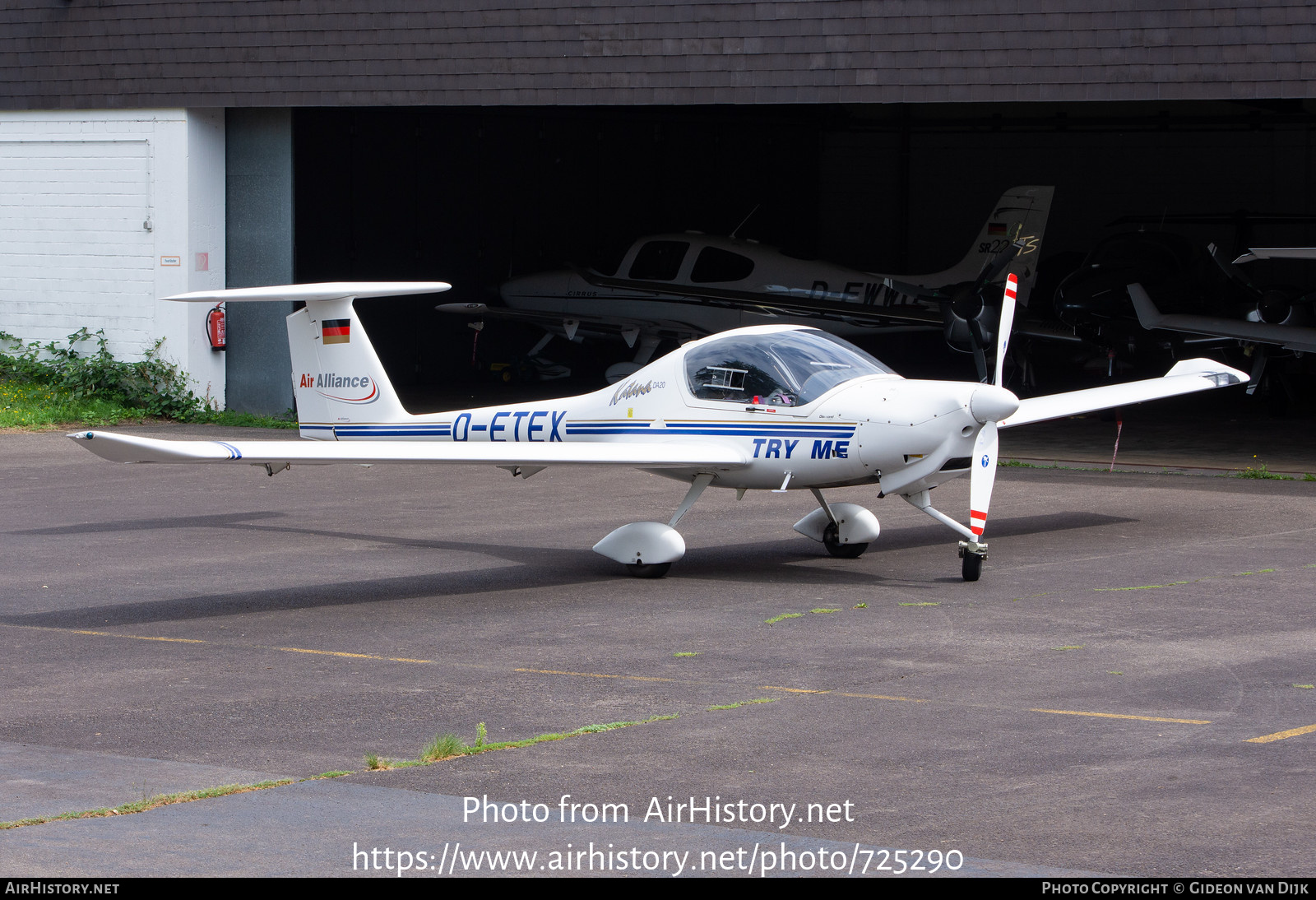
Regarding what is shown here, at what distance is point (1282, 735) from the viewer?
6.46 meters

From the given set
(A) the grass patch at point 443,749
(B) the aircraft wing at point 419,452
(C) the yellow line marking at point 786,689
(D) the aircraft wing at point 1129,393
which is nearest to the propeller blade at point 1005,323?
(D) the aircraft wing at point 1129,393

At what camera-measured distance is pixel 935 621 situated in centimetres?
905

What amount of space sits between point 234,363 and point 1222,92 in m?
12.7

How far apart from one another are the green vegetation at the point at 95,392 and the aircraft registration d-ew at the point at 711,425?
8761mm

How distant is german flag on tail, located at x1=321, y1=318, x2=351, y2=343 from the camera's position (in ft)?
39.4

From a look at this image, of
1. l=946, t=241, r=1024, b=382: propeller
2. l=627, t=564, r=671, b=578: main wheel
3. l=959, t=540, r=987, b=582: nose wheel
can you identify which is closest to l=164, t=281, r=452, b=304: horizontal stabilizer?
l=627, t=564, r=671, b=578: main wheel

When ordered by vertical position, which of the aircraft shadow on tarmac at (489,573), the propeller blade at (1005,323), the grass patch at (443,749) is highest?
the propeller blade at (1005,323)

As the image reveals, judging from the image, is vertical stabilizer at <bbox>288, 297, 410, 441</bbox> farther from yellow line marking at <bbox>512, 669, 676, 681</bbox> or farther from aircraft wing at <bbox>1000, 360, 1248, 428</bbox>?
aircraft wing at <bbox>1000, 360, 1248, 428</bbox>

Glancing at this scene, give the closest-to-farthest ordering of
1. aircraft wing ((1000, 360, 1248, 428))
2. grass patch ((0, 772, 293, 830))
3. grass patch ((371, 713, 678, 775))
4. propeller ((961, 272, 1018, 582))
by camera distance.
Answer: grass patch ((0, 772, 293, 830)), grass patch ((371, 713, 678, 775)), propeller ((961, 272, 1018, 582)), aircraft wing ((1000, 360, 1248, 428))

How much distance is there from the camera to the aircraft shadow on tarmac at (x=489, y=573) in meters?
9.46

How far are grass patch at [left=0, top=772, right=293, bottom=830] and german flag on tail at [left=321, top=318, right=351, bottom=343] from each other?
6523 mm

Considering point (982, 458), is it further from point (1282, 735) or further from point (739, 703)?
point (1282, 735)

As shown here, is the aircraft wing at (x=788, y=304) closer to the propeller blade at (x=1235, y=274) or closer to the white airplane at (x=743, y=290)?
the white airplane at (x=743, y=290)

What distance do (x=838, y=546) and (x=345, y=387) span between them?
3.86 m
